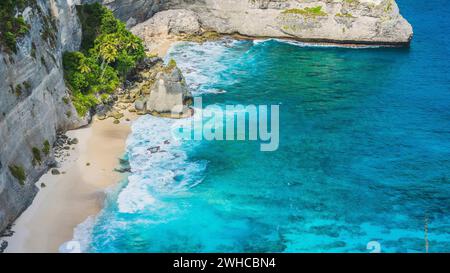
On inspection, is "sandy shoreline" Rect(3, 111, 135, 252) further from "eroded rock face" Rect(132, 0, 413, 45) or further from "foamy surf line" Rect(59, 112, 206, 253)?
"eroded rock face" Rect(132, 0, 413, 45)

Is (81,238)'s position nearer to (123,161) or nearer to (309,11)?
(123,161)

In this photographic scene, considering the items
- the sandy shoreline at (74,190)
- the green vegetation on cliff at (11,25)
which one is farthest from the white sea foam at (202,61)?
the green vegetation on cliff at (11,25)

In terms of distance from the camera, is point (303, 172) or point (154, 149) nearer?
point (303, 172)

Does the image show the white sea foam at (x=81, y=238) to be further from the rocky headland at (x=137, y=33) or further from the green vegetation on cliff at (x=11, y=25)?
the green vegetation on cliff at (x=11, y=25)

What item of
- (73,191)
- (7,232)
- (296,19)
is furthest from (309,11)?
(7,232)

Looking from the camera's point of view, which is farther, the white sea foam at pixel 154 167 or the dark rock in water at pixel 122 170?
the dark rock in water at pixel 122 170

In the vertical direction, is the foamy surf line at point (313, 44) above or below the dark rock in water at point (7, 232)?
above
